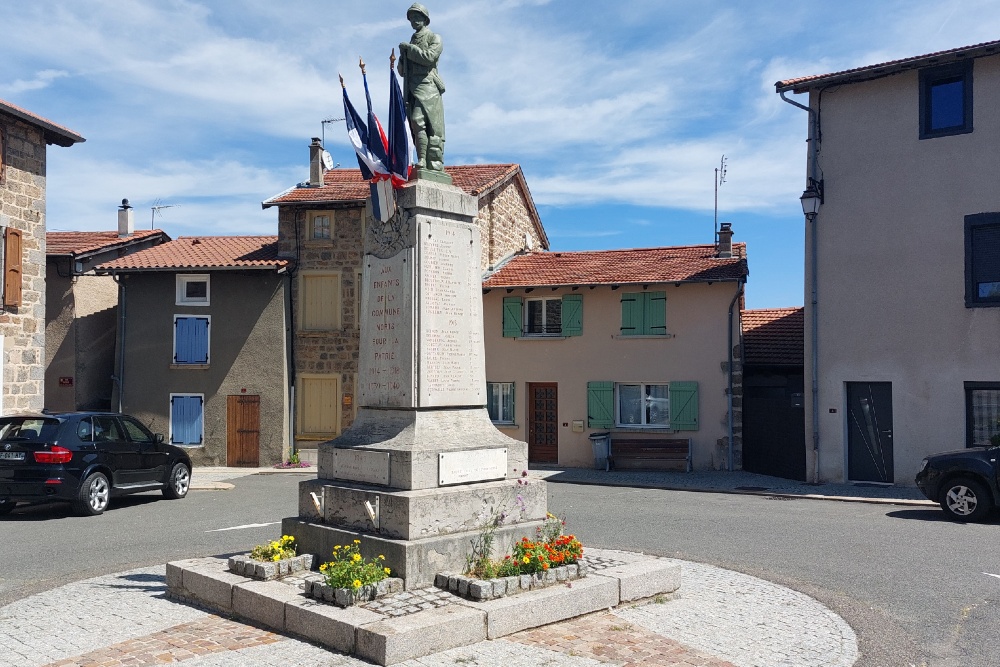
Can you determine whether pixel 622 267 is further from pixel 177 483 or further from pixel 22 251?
pixel 22 251

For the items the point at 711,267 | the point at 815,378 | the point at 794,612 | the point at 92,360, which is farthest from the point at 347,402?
the point at 794,612

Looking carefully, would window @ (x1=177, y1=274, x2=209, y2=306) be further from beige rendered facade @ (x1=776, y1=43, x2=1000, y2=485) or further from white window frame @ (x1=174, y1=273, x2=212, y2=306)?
beige rendered facade @ (x1=776, y1=43, x2=1000, y2=485)

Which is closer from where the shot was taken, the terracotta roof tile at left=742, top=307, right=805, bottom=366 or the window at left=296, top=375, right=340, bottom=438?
the terracotta roof tile at left=742, top=307, right=805, bottom=366

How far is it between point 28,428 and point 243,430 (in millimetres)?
9792

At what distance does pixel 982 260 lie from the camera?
1583 centimetres

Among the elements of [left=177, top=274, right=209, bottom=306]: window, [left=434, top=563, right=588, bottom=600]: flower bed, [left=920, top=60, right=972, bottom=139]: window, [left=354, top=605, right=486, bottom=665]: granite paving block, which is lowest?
[left=354, top=605, right=486, bottom=665]: granite paving block

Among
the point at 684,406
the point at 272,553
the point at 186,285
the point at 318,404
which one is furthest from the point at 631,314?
the point at 272,553

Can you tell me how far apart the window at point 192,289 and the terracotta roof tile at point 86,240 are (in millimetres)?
2659

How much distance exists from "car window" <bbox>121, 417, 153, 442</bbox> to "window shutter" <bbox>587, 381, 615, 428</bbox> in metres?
10.3

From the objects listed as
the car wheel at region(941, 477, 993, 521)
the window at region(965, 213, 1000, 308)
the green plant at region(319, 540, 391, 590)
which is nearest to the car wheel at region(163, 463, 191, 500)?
the green plant at region(319, 540, 391, 590)

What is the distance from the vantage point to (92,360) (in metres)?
23.6

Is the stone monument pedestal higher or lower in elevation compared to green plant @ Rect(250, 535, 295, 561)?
higher

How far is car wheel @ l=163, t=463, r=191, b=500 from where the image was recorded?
49.7 ft

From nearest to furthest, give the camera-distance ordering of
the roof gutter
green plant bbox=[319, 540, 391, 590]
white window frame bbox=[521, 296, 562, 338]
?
green plant bbox=[319, 540, 391, 590], the roof gutter, white window frame bbox=[521, 296, 562, 338]
